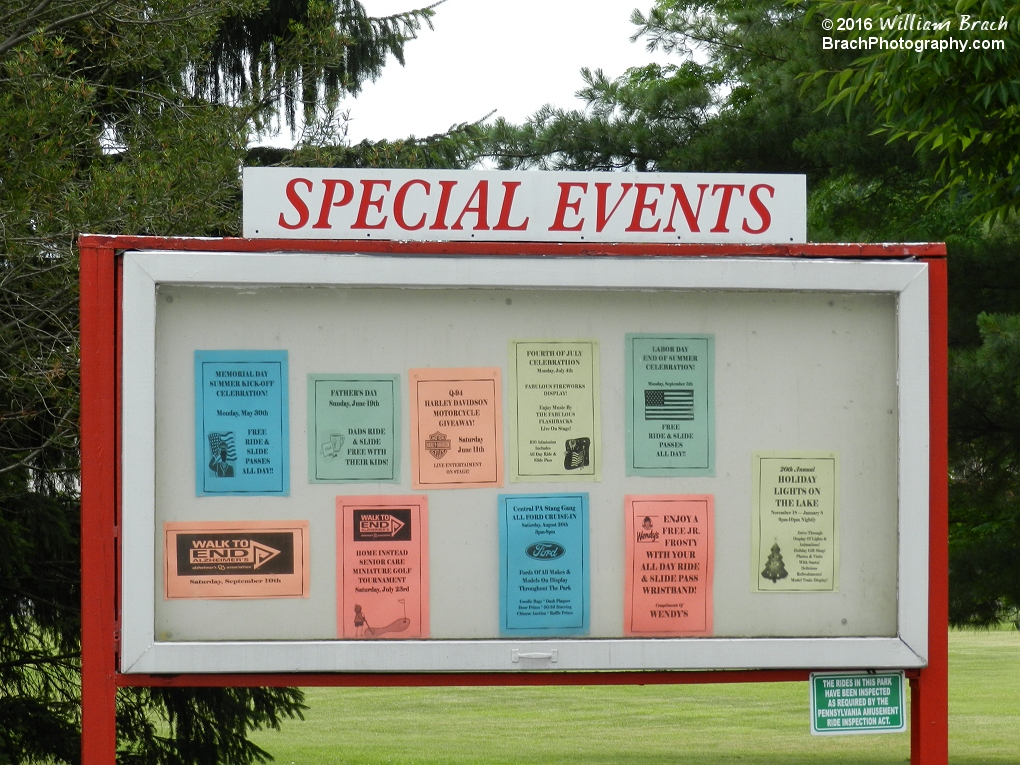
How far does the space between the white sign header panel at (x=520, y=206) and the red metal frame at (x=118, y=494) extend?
0.08 meters

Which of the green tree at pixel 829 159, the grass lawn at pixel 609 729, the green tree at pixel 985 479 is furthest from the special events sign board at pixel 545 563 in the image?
the grass lawn at pixel 609 729

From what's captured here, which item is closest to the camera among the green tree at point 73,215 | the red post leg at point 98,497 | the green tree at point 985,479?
the red post leg at point 98,497

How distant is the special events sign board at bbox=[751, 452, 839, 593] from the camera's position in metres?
2.92

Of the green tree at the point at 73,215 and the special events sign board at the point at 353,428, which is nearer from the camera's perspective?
the special events sign board at the point at 353,428

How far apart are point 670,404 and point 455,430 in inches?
21.1

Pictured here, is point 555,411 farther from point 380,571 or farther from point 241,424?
point 241,424

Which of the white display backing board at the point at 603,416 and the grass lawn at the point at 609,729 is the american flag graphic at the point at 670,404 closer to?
the white display backing board at the point at 603,416

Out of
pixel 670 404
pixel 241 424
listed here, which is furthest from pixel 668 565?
pixel 241 424

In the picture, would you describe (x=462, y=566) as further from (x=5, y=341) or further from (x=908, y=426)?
(x=5, y=341)

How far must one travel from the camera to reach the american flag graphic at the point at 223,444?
2.81 metres

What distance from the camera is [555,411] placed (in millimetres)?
2896

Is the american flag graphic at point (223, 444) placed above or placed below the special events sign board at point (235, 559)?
above

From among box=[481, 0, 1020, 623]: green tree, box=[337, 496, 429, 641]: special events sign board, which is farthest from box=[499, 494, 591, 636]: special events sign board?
box=[481, 0, 1020, 623]: green tree

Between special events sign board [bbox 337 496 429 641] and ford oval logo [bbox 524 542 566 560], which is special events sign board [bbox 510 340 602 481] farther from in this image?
special events sign board [bbox 337 496 429 641]
